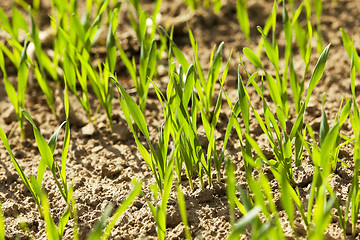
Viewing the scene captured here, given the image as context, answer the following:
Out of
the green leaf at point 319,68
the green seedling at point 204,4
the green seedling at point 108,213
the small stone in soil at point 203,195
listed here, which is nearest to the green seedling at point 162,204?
the green seedling at point 108,213

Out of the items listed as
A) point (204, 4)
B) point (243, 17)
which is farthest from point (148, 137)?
point (204, 4)

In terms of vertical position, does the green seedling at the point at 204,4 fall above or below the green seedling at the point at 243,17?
above

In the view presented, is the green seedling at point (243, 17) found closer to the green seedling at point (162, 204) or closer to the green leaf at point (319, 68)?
the green leaf at point (319, 68)

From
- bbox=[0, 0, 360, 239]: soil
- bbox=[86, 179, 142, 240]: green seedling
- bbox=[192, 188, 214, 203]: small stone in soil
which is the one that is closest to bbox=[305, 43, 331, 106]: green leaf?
bbox=[0, 0, 360, 239]: soil

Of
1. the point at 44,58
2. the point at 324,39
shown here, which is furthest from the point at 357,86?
the point at 44,58

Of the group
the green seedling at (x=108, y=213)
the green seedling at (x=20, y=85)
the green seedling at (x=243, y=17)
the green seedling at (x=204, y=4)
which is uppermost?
the green seedling at (x=204, y=4)

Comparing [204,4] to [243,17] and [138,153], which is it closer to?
[243,17]

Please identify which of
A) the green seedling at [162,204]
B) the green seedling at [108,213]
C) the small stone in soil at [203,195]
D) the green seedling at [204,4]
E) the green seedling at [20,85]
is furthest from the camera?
the green seedling at [204,4]

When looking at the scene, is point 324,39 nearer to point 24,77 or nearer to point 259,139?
point 259,139
